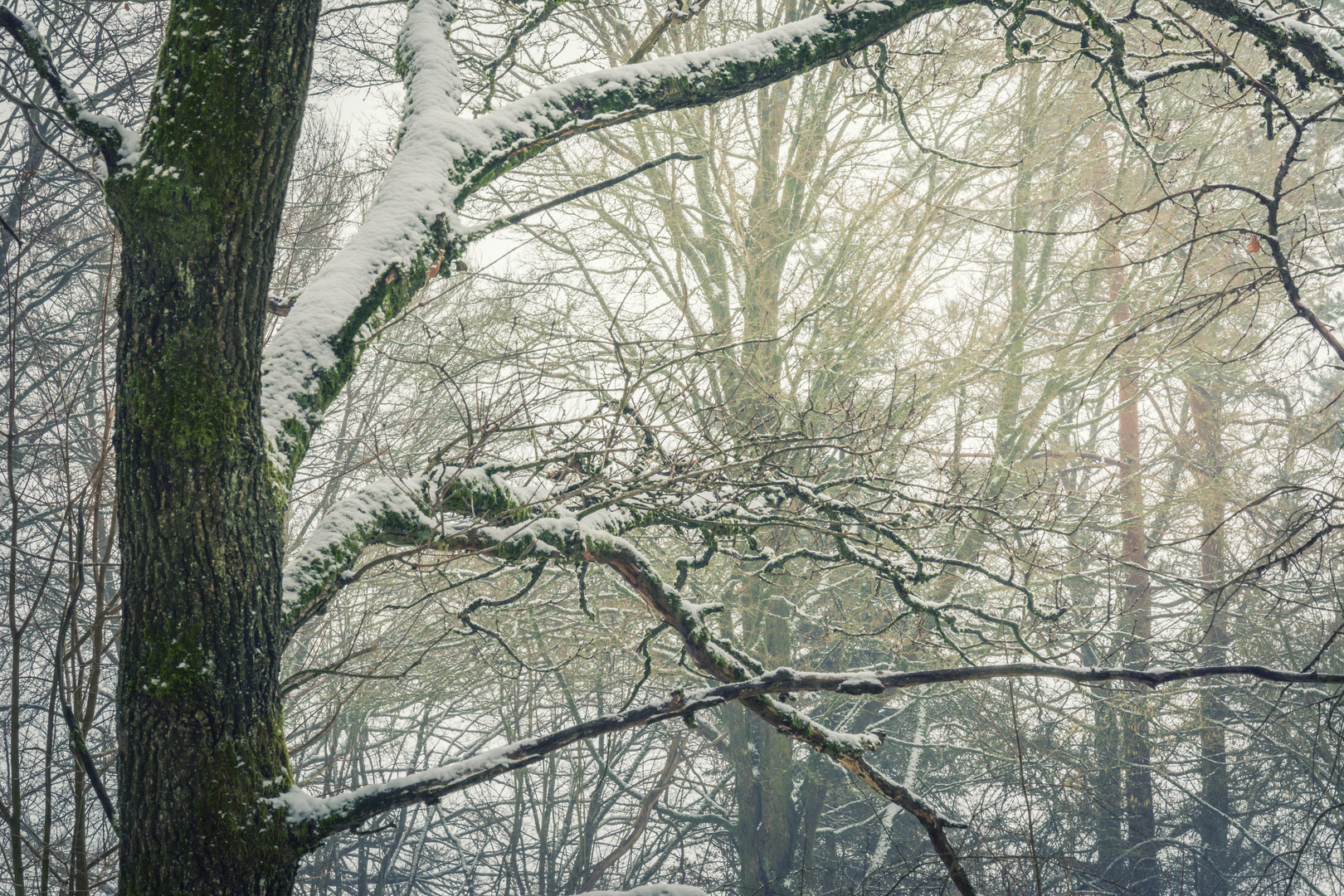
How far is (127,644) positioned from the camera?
86.0 inches

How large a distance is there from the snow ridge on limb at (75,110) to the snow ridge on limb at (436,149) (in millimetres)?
652

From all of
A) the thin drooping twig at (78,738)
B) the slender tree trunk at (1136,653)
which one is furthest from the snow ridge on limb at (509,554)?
the slender tree trunk at (1136,653)

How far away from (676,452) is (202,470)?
1665mm

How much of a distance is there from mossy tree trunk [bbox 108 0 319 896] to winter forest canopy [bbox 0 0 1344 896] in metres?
0.01

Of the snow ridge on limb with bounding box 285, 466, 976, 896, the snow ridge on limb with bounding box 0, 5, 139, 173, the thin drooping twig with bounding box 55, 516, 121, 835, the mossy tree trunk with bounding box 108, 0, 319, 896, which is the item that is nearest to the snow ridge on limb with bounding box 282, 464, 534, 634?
the snow ridge on limb with bounding box 285, 466, 976, 896

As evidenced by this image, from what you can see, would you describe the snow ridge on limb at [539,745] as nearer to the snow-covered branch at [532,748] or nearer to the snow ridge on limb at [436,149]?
the snow-covered branch at [532,748]

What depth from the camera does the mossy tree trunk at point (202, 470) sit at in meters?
2.11

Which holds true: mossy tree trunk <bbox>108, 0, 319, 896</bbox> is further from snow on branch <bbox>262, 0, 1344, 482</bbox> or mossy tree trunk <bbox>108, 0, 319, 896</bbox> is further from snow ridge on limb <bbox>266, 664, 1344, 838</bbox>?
snow on branch <bbox>262, 0, 1344, 482</bbox>

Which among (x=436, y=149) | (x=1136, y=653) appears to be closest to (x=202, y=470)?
(x=436, y=149)

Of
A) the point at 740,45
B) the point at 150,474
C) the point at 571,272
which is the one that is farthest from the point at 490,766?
the point at 571,272

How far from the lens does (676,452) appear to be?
328 centimetres

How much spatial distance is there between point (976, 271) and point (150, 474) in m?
9.30

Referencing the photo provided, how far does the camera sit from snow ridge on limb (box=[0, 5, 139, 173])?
2227 millimetres

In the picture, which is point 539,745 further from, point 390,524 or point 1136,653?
point 1136,653
